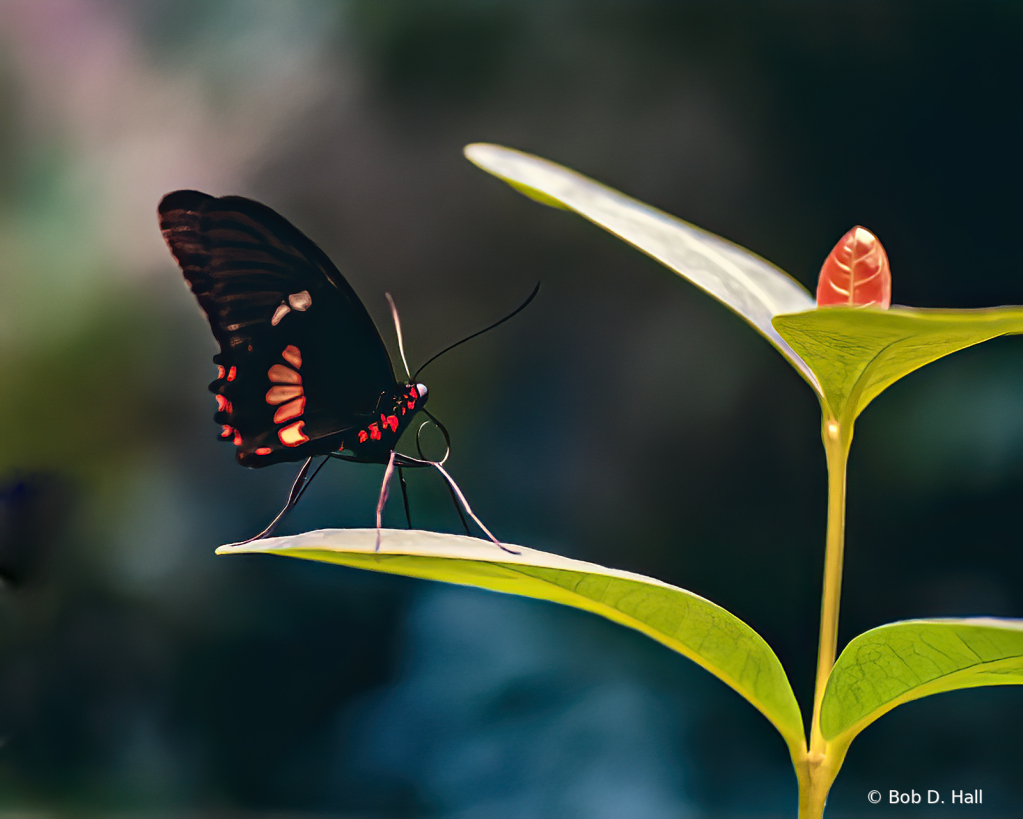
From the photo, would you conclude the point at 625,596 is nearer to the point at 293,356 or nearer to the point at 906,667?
the point at 906,667

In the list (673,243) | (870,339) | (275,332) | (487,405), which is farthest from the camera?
(487,405)

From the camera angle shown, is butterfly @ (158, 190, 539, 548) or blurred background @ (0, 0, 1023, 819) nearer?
butterfly @ (158, 190, 539, 548)

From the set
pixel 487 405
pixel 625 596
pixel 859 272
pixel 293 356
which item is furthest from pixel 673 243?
pixel 487 405

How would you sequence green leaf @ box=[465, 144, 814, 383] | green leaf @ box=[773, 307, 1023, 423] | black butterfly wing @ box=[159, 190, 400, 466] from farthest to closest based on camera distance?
1. black butterfly wing @ box=[159, 190, 400, 466]
2. green leaf @ box=[465, 144, 814, 383]
3. green leaf @ box=[773, 307, 1023, 423]

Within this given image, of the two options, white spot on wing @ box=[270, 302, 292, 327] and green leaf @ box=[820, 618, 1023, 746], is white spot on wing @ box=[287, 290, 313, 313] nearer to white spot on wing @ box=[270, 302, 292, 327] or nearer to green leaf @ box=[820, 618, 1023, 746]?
white spot on wing @ box=[270, 302, 292, 327]

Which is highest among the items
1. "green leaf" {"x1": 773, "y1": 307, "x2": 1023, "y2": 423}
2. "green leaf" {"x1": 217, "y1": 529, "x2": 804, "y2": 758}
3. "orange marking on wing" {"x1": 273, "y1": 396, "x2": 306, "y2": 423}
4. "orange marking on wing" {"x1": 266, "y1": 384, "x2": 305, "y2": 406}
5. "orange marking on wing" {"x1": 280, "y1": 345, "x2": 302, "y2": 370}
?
"orange marking on wing" {"x1": 280, "y1": 345, "x2": 302, "y2": 370}

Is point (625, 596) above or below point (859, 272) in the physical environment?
below

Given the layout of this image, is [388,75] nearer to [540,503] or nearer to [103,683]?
[540,503]

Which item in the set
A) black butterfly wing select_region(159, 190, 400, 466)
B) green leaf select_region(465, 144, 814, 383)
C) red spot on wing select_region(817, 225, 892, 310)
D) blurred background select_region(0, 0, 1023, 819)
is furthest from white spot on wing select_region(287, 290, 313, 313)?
blurred background select_region(0, 0, 1023, 819)
